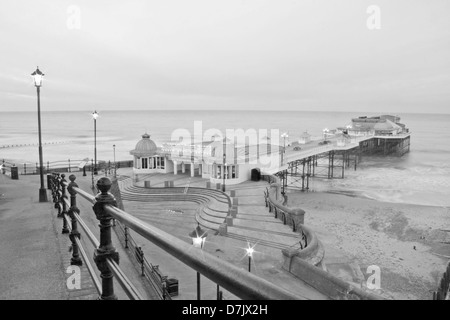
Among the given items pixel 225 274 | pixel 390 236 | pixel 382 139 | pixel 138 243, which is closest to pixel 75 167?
pixel 138 243

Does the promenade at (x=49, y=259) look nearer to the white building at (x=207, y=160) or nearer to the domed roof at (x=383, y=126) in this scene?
the white building at (x=207, y=160)

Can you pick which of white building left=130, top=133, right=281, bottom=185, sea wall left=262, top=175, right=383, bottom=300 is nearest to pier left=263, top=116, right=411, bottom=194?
white building left=130, top=133, right=281, bottom=185

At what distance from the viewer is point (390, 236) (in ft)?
86.3

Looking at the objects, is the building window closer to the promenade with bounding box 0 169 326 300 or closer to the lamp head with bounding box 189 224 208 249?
the promenade with bounding box 0 169 326 300

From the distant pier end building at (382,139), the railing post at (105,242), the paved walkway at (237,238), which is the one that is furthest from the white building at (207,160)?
the distant pier end building at (382,139)

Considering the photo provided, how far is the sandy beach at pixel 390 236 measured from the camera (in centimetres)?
1948

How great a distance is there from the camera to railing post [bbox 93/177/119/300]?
3018 mm

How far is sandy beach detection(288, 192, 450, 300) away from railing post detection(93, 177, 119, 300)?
57.2 ft

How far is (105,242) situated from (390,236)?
27.1m

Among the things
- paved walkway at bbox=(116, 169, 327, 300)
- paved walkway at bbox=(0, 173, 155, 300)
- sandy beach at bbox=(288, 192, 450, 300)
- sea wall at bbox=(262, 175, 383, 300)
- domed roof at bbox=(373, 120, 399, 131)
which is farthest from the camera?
domed roof at bbox=(373, 120, 399, 131)

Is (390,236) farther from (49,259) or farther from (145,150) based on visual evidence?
(49,259)

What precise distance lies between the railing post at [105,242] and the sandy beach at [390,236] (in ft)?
57.2
